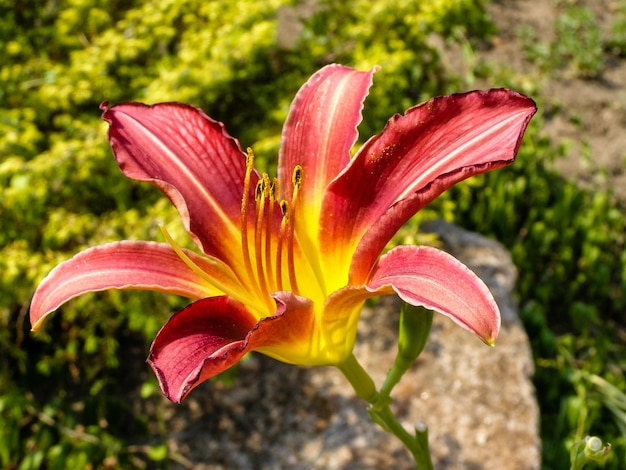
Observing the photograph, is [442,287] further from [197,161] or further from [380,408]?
[197,161]

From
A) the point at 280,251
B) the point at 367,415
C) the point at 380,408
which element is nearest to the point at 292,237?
the point at 280,251

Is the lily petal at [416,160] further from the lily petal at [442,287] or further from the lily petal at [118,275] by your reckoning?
the lily petal at [118,275]

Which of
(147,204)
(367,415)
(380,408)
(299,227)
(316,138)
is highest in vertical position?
(316,138)

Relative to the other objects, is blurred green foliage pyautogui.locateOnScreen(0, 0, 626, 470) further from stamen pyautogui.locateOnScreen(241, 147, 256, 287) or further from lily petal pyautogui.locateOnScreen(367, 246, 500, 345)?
lily petal pyautogui.locateOnScreen(367, 246, 500, 345)

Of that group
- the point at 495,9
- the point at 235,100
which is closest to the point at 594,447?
the point at 235,100

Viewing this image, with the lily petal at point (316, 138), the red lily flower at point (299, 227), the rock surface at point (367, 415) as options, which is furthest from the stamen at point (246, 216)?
the rock surface at point (367, 415)

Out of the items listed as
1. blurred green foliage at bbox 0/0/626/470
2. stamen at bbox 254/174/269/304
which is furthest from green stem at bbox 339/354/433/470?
blurred green foliage at bbox 0/0/626/470
